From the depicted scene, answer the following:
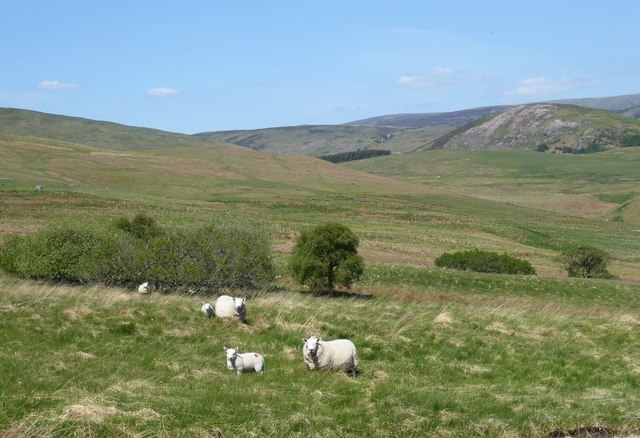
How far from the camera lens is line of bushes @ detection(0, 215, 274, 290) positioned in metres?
33.8

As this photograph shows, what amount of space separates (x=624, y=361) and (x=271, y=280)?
918 inches

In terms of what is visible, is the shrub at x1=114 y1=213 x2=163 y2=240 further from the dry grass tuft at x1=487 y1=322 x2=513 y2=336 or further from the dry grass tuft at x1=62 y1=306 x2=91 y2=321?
the dry grass tuft at x1=487 y1=322 x2=513 y2=336

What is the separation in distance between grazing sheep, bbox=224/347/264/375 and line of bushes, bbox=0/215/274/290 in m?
18.1

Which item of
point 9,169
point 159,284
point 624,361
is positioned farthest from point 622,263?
point 9,169

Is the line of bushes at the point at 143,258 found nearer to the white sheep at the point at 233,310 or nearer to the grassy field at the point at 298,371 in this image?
the grassy field at the point at 298,371

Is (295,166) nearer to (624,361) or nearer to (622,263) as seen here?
(622,263)

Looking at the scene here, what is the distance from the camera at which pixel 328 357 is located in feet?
51.9

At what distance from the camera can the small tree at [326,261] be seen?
40.0m

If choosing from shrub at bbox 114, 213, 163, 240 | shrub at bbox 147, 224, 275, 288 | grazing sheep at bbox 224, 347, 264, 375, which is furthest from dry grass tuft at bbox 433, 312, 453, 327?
shrub at bbox 114, 213, 163, 240

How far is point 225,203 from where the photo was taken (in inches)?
4446

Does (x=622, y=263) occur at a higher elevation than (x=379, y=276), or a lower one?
lower

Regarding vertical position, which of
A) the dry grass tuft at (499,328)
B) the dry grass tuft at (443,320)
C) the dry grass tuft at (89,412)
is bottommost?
the dry grass tuft at (499,328)

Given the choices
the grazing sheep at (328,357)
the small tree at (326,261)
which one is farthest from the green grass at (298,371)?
the small tree at (326,261)

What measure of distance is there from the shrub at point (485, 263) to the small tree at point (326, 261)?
1964 cm
